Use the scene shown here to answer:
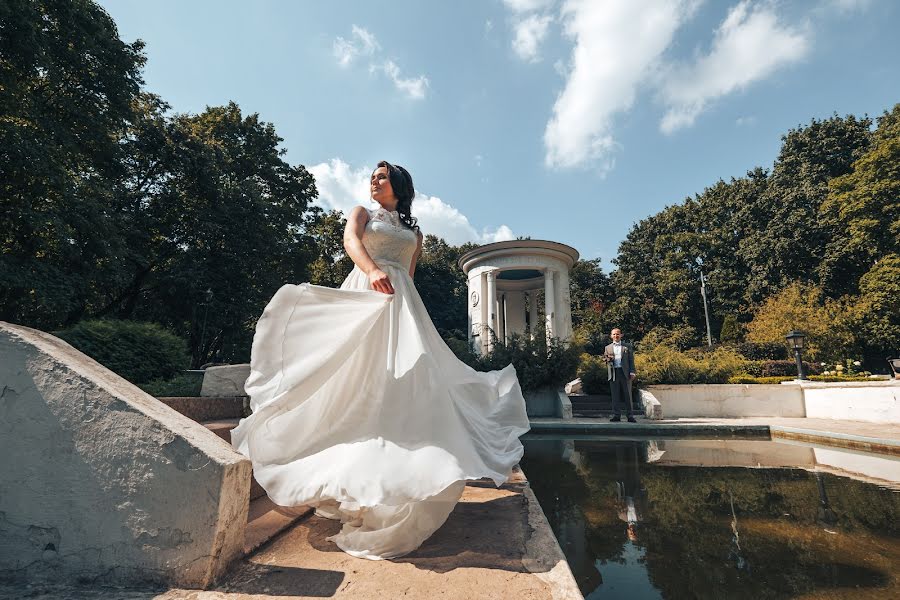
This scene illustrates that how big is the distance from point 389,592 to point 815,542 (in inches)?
97.5

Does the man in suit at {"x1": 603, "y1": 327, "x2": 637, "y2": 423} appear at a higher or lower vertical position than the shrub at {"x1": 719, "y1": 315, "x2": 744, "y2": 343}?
lower

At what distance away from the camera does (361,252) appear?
8.95ft

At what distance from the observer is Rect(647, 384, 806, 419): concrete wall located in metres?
11.5

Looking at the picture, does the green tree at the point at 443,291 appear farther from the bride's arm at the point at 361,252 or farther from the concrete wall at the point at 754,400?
the bride's arm at the point at 361,252

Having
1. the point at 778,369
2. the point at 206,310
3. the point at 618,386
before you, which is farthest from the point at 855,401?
the point at 206,310

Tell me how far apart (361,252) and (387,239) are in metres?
0.28

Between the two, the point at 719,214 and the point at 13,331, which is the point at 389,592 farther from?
the point at 719,214

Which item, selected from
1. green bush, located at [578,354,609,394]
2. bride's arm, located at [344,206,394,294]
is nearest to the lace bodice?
bride's arm, located at [344,206,394,294]

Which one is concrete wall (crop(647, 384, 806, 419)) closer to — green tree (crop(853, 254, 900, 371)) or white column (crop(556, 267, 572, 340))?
white column (crop(556, 267, 572, 340))

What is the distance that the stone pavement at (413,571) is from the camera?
154 cm

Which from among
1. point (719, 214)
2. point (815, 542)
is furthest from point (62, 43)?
point (719, 214)

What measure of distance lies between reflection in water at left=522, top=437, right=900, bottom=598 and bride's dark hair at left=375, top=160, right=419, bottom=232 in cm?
239

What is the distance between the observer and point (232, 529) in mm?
1688

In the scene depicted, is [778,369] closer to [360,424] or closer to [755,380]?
[755,380]
